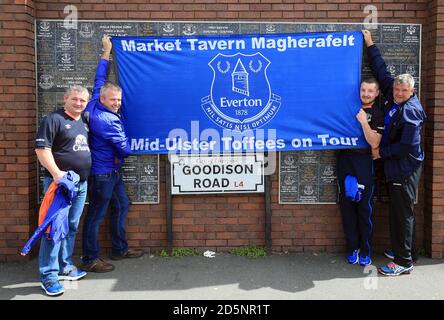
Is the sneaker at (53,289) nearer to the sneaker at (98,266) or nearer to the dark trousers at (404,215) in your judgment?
the sneaker at (98,266)

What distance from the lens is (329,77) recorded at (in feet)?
15.6

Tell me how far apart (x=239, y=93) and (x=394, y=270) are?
2453 millimetres

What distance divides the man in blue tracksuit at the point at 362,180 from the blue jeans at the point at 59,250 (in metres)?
2.73

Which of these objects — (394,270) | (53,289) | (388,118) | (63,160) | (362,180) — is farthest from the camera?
(362,180)

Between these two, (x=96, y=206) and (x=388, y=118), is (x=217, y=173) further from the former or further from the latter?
(x=388, y=118)

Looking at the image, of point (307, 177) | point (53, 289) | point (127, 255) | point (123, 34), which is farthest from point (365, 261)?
point (123, 34)

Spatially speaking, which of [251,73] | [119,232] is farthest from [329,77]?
[119,232]

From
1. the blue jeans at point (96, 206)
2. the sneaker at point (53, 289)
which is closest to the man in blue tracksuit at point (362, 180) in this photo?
the blue jeans at point (96, 206)

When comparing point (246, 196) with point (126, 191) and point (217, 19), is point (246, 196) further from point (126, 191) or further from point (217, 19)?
point (217, 19)

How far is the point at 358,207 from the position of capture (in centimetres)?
465

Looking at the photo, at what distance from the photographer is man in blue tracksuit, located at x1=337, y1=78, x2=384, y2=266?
4.59 metres

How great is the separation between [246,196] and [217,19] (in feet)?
6.65

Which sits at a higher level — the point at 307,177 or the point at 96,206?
the point at 307,177

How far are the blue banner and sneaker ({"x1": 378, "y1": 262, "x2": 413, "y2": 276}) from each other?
131cm
